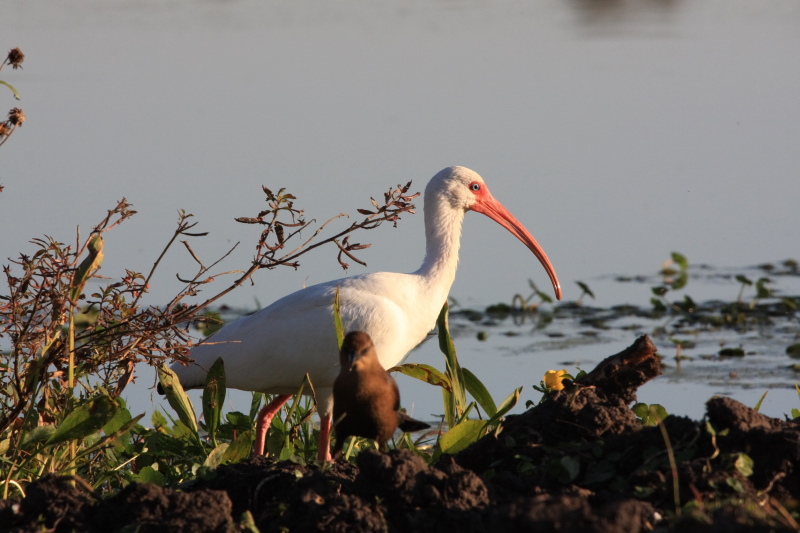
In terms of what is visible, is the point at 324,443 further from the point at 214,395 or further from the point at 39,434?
the point at 39,434

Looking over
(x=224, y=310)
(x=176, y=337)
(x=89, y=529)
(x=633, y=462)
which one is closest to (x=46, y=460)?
(x=176, y=337)

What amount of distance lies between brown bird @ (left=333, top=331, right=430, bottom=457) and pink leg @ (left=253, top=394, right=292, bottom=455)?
3.44 feet

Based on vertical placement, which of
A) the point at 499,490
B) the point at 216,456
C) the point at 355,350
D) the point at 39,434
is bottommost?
the point at 216,456

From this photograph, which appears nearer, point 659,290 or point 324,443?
point 324,443

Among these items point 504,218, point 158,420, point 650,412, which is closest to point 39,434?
point 158,420

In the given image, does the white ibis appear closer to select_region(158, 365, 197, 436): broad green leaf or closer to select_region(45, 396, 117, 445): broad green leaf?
select_region(158, 365, 197, 436): broad green leaf

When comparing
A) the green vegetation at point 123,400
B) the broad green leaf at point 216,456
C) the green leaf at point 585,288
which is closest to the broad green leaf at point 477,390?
the green vegetation at point 123,400

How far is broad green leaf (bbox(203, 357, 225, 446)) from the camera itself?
5555 millimetres

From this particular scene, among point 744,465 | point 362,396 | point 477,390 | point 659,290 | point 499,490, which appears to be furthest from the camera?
point 659,290

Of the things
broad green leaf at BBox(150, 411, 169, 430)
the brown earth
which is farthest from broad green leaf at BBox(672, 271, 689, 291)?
the brown earth

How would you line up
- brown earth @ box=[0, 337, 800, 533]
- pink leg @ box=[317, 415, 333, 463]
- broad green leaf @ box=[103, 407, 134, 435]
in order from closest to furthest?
1. brown earth @ box=[0, 337, 800, 533]
2. broad green leaf @ box=[103, 407, 134, 435]
3. pink leg @ box=[317, 415, 333, 463]

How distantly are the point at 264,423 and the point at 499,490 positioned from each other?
246cm

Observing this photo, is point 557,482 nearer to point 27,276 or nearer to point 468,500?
point 468,500

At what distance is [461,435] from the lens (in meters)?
4.75
